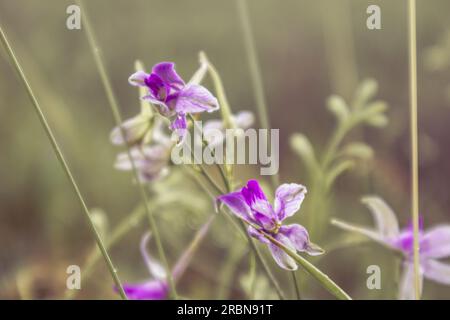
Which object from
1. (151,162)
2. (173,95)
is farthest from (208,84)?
(173,95)

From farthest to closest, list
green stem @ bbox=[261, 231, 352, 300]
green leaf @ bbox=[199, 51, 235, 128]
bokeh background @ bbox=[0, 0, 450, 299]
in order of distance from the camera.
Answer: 1. bokeh background @ bbox=[0, 0, 450, 299]
2. green leaf @ bbox=[199, 51, 235, 128]
3. green stem @ bbox=[261, 231, 352, 300]

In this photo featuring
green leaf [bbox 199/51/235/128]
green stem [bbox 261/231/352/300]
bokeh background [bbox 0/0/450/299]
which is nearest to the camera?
green stem [bbox 261/231/352/300]

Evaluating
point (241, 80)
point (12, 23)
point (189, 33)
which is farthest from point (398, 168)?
point (12, 23)

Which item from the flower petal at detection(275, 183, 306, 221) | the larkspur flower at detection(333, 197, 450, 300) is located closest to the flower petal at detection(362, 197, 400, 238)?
the larkspur flower at detection(333, 197, 450, 300)

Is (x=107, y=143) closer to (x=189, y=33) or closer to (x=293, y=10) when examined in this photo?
(x=189, y=33)

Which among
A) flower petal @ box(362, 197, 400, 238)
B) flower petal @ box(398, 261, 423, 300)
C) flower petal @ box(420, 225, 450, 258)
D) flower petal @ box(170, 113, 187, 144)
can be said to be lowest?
flower petal @ box(398, 261, 423, 300)

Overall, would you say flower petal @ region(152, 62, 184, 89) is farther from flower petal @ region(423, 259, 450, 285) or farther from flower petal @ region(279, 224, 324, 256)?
flower petal @ region(423, 259, 450, 285)
